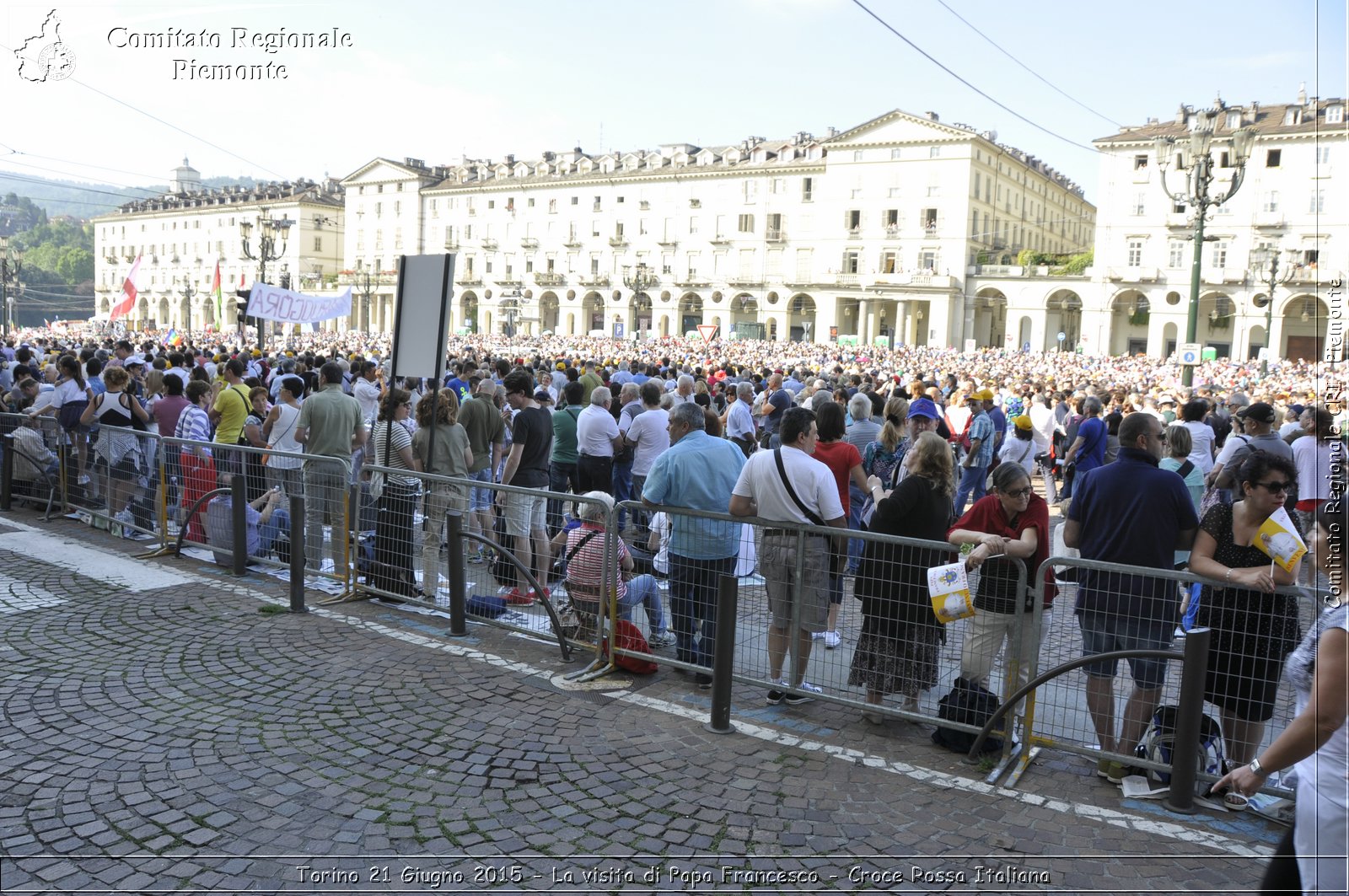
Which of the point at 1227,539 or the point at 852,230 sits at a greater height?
the point at 852,230

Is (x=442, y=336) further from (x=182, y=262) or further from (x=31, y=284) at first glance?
(x=31, y=284)

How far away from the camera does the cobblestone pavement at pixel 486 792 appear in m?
3.38

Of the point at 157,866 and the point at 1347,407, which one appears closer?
the point at 1347,407

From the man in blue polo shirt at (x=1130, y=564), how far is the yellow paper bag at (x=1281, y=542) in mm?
432

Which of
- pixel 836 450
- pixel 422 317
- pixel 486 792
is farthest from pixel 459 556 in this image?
pixel 836 450

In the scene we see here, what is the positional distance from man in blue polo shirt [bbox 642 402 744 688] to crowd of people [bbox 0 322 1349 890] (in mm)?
14

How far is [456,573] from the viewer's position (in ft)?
19.7

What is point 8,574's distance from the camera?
7.06 meters

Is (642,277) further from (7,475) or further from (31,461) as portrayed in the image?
(31,461)

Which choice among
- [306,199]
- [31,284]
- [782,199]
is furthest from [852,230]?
[31,284]

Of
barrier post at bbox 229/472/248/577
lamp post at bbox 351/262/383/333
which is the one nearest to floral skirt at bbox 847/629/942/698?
barrier post at bbox 229/472/248/577

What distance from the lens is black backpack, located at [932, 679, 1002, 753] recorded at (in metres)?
4.45

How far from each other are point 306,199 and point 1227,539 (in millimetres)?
99976

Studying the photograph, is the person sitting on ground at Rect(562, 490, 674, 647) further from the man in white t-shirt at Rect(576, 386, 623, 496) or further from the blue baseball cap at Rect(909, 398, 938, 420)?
the blue baseball cap at Rect(909, 398, 938, 420)
